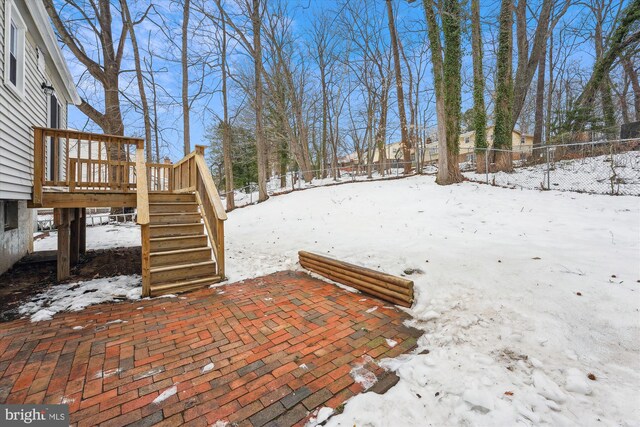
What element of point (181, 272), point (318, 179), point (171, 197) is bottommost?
point (181, 272)

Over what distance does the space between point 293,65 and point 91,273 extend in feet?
56.0

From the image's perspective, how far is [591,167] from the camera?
316 inches

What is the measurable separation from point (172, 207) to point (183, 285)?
6.16ft

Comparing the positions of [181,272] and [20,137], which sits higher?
[20,137]

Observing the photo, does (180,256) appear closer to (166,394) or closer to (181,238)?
(181,238)

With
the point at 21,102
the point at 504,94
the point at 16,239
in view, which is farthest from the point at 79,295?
the point at 504,94

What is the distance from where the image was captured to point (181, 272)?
3.99 metres

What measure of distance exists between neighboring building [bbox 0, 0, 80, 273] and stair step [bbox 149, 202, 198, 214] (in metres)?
1.79

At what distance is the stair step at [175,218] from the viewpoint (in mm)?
4598

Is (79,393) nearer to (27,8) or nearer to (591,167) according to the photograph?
(27,8)

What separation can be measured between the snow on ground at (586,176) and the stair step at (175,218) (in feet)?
28.0

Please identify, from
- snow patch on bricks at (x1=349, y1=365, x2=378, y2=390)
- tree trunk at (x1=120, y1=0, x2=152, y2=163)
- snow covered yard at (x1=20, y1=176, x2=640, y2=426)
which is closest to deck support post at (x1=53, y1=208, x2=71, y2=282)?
snow covered yard at (x1=20, y1=176, x2=640, y2=426)

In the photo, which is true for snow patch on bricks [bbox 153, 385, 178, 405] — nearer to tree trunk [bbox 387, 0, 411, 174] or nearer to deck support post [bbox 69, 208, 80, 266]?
deck support post [bbox 69, 208, 80, 266]

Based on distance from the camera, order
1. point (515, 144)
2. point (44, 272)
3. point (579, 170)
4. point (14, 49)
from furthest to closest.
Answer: point (515, 144), point (579, 170), point (44, 272), point (14, 49)
